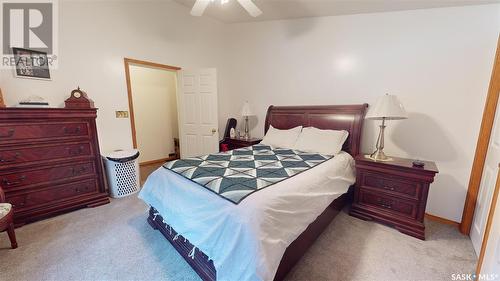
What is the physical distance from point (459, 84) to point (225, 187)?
104 inches

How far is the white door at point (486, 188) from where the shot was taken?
176cm

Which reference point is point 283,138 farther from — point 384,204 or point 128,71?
point 128,71

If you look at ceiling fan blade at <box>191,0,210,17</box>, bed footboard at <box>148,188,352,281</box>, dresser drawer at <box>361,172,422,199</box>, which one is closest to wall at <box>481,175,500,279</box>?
dresser drawer at <box>361,172,422,199</box>

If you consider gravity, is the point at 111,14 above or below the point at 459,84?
above

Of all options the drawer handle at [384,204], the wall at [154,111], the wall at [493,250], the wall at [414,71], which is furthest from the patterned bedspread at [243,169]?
the wall at [154,111]

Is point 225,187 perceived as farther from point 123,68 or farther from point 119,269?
point 123,68

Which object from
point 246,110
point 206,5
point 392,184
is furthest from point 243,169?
point 246,110

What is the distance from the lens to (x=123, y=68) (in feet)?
9.95

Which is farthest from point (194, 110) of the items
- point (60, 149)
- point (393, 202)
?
point (393, 202)

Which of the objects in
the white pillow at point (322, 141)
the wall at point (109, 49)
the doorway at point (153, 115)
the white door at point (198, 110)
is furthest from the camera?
the doorway at point (153, 115)

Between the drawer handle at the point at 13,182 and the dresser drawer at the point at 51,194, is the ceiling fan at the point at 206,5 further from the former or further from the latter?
the drawer handle at the point at 13,182

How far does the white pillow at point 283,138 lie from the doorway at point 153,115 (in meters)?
2.50

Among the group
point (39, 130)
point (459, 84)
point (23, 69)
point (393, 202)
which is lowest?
point (393, 202)

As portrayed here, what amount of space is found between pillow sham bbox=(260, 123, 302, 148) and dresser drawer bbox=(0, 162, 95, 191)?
241 cm
